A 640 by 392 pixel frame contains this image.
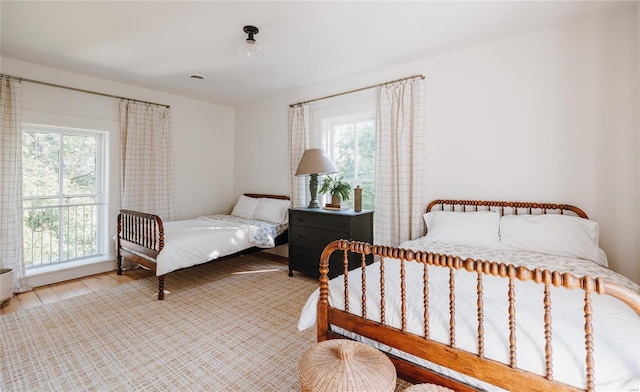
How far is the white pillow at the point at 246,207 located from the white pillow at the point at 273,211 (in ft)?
0.30

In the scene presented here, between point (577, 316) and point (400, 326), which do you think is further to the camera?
point (400, 326)

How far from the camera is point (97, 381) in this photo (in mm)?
1791

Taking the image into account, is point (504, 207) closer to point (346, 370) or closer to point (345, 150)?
point (345, 150)

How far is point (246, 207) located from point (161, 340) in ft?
8.33

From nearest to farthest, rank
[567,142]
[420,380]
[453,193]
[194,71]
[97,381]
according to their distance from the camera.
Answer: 1. [420,380]
2. [97,381]
3. [567,142]
4. [453,193]
5. [194,71]

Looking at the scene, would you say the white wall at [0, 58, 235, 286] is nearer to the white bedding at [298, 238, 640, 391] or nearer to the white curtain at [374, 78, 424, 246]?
the white curtain at [374, 78, 424, 246]

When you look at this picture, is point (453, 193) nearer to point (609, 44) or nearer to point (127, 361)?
point (609, 44)

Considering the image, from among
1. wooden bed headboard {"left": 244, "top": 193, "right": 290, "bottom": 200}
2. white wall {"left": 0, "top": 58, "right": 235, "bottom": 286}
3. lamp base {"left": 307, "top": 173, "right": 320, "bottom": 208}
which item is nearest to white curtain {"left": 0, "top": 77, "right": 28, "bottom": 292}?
white wall {"left": 0, "top": 58, "right": 235, "bottom": 286}

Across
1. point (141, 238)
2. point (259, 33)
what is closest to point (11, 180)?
point (141, 238)

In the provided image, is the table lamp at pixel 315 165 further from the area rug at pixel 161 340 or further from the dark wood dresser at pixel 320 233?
the area rug at pixel 161 340

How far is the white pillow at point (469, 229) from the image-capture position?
247 cm

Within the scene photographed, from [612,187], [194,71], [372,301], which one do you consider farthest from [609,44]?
[194,71]

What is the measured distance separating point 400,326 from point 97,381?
1823 millimetres

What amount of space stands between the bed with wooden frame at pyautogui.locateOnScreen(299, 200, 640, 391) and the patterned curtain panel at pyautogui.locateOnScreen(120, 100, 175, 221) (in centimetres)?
333
